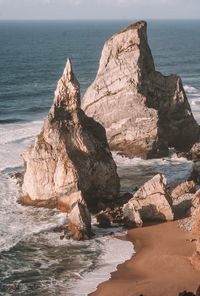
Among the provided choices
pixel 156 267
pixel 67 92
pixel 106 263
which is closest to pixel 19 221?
pixel 106 263

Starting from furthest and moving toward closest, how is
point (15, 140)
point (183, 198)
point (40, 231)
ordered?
point (15, 140) → point (183, 198) → point (40, 231)

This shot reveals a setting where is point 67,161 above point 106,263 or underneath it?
above

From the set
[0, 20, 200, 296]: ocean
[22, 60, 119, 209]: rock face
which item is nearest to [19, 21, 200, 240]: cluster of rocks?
[22, 60, 119, 209]: rock face

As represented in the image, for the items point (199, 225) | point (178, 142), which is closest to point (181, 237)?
point (199, 225)

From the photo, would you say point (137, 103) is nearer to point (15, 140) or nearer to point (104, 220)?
point (15, 140)

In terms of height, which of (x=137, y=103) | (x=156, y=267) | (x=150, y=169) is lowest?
(x=156, y=267)
